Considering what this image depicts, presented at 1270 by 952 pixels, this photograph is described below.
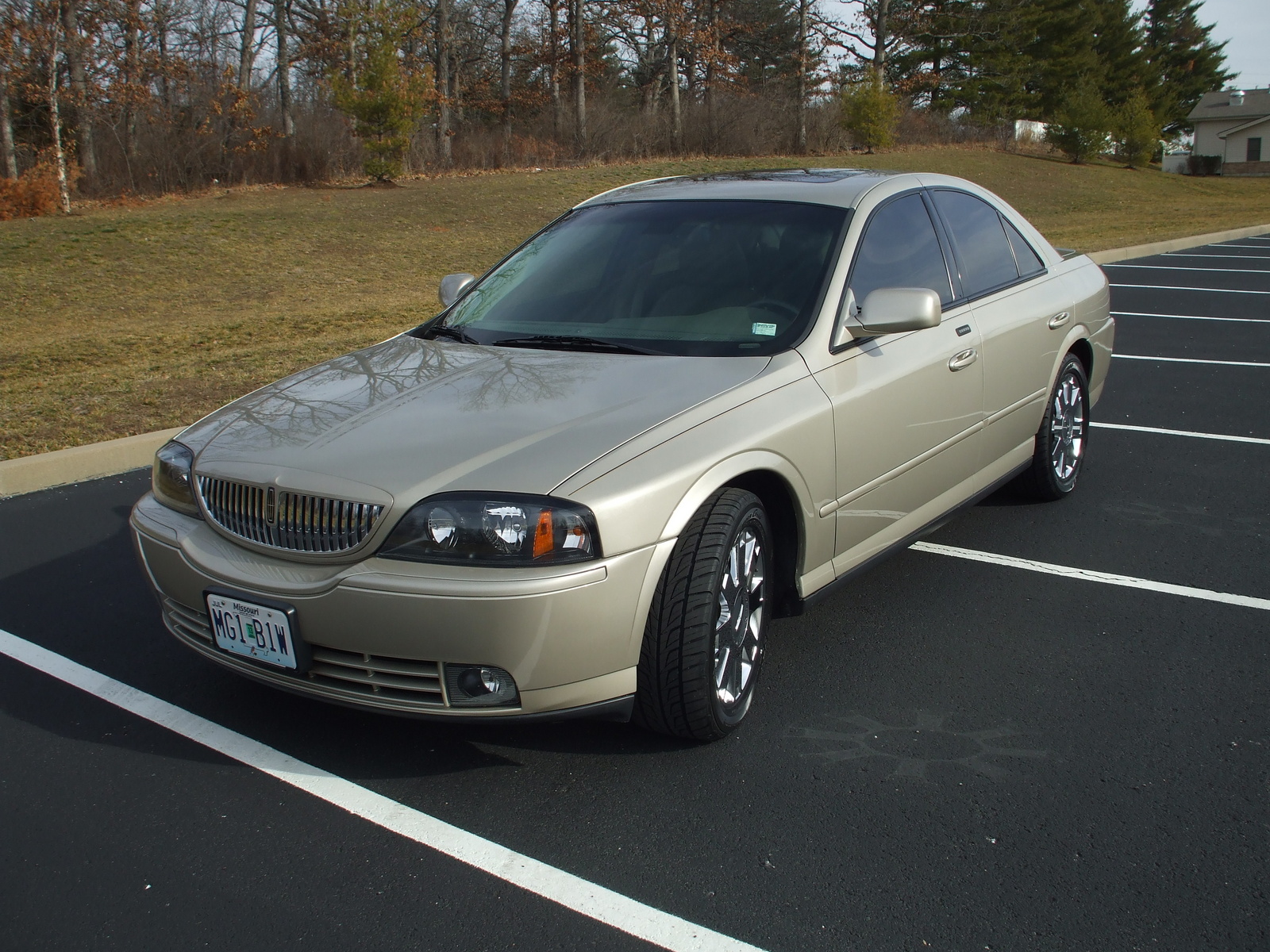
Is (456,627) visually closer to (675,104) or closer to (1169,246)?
(1169,246)

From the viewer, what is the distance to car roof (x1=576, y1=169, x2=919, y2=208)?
13.9 feet

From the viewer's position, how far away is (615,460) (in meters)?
2.90

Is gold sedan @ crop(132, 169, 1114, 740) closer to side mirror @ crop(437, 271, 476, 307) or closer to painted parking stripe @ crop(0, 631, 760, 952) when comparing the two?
side mirror @ crop(437, 271, 476, 307)

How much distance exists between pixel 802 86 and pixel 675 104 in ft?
23.6

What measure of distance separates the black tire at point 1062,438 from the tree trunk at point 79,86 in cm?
2009

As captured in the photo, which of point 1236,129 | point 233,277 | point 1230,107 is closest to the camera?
point 233,277

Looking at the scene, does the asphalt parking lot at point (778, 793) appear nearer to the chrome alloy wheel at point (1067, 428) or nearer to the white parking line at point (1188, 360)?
the chrome alloy wheel at point (1067, 428)

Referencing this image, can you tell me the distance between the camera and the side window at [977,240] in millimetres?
4695

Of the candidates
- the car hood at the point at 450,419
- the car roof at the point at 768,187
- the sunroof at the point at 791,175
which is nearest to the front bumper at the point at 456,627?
the car hood at the point at 450,419

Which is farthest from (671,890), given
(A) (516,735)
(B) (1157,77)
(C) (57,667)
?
(B) (1157,77)

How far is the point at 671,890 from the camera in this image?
263cm

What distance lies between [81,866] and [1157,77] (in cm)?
8170

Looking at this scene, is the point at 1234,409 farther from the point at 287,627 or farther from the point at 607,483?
the point at 287,627

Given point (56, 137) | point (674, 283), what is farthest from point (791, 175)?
point (56, 137)
